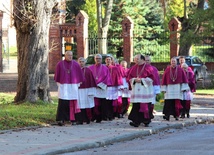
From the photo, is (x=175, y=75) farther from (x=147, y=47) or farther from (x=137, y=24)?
(x=137, y=24)

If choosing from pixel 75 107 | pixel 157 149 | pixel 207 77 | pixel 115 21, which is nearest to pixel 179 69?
pixel 75 107

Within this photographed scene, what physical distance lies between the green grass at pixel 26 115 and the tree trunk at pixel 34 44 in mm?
525

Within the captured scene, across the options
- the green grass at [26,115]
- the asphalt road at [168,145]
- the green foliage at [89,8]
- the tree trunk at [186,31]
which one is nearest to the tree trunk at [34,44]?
the green grass at [26,115]

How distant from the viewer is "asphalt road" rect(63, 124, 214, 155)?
12.1 metres

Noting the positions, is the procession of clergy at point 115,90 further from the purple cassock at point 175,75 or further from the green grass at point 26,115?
the green grass at point 26,115

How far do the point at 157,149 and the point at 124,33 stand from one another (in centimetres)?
3250

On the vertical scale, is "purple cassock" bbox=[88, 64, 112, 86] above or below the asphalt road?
above

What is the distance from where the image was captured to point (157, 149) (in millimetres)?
12555

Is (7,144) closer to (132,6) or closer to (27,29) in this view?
(27,29)

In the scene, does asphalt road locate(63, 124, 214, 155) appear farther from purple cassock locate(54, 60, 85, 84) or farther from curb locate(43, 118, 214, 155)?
purple cassock locate(54, 60, 85, 84)

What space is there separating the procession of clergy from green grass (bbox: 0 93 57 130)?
0.69m

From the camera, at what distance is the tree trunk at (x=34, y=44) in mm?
19578

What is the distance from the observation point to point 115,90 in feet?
62.1

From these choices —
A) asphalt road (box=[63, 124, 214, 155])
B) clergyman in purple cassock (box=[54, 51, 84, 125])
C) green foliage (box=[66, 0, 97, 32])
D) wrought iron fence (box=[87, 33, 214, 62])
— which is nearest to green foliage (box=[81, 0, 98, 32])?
green foliage (box=[66, 0, 97, 32])
